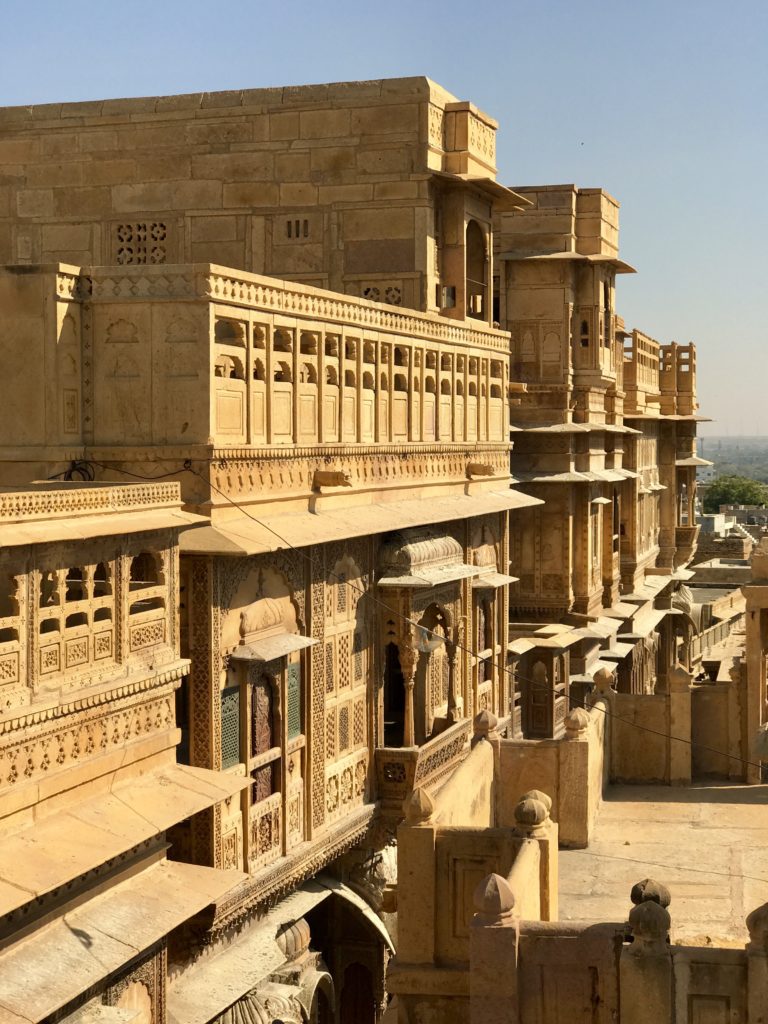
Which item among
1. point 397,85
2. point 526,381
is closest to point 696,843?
point 397,85

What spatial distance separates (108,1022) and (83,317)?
5518 mm

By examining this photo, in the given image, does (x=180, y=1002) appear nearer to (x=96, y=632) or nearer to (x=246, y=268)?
(x=96, y=632)

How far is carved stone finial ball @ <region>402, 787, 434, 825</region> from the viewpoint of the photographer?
10992mm

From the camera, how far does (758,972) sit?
865 cm

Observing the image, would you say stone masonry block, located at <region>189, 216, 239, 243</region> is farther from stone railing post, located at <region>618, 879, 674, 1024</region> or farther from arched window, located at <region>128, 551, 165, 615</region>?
stone railing post, located at <region>618, 879, 674, 1024</region>

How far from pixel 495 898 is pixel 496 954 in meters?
0.35

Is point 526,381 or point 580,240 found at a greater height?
point 580,240

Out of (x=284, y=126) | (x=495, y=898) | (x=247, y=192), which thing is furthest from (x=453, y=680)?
(x=495, y=898)

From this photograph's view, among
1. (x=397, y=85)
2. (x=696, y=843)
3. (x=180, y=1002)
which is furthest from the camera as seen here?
(x=397, y=85)

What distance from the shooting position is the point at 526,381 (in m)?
26.8

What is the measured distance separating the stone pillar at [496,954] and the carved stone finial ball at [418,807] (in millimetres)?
1677

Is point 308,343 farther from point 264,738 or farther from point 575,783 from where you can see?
point 575,783

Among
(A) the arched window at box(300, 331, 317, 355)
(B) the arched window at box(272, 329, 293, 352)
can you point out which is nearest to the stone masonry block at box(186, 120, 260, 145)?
(A) the arched window at box(300, 331, 317, 355)

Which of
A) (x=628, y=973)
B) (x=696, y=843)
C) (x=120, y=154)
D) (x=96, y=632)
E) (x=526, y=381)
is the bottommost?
→ (x=696, y=843)
